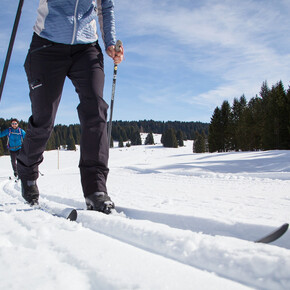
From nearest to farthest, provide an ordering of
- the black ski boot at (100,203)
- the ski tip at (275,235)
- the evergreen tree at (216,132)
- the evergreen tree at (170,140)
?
the ski tip at (275,235), the black ski boot at (100,203), the evergreen tree at (216,132), the evergreen tree at (170,140)

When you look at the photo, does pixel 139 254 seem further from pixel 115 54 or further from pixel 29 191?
pixel 115 54

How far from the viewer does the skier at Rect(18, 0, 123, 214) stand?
82.7 inches

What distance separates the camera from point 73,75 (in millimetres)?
2238

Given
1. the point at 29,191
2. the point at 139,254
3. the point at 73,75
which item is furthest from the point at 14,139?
the point at 139,254

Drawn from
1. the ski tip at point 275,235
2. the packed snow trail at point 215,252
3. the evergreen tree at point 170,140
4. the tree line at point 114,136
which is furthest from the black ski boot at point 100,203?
the evergreen tree at point 170,140

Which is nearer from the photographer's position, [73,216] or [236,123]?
[73,216]

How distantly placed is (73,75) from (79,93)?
0.17 metres

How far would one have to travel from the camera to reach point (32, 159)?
237 centimetres

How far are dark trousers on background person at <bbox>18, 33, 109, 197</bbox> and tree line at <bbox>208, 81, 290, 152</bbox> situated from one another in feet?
113

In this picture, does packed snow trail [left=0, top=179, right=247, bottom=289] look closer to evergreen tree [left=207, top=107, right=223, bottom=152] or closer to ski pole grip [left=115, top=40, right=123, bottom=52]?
ski pole grip [left=115, top=40, right=123, bottom=52]

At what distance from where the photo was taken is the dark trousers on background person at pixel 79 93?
2.10 m

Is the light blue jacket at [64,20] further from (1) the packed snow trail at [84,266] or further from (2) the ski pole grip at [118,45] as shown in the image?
(1) the packed snow trail at [84,266]

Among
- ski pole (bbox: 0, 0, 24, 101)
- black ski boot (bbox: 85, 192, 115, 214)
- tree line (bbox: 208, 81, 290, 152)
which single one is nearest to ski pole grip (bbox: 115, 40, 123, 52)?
ski pole (bbox: 0, 0, 24, 101)

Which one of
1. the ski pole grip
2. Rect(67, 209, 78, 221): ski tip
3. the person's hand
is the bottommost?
Rect(67, 209, 78, 221): ski tip
